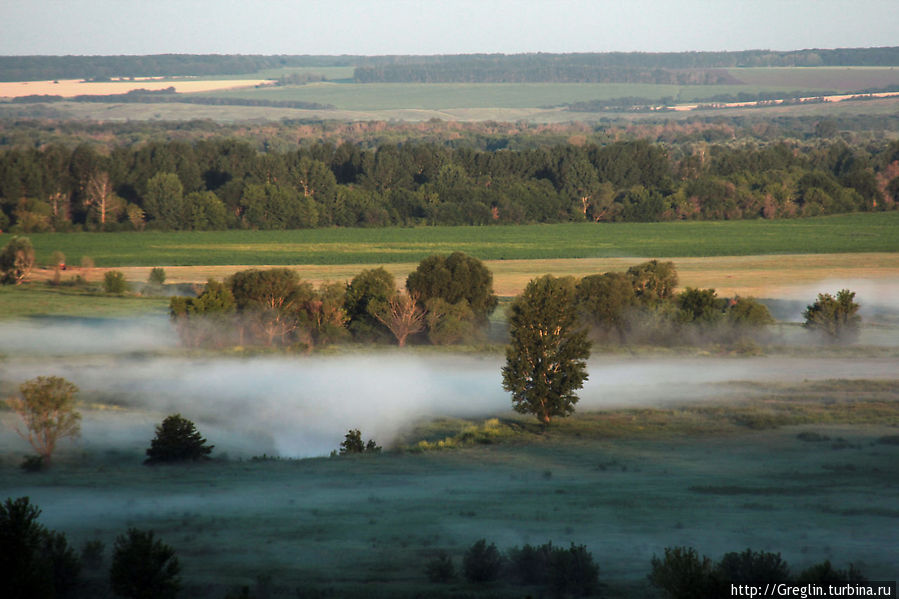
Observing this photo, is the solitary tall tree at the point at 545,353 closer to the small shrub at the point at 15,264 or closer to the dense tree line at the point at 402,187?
the small shrub at the point at 15,264

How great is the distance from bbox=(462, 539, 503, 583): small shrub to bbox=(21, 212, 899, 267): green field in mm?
68643

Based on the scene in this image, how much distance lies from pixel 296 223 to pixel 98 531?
89.9 m

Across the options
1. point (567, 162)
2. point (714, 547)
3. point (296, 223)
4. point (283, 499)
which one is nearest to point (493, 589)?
point (714, 547)

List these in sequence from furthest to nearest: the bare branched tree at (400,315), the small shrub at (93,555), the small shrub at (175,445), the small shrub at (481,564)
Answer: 1. the bare branched tree at (400,315)
2. the small shrub at (175,445)
3. the small shrub at (93,555)
4. the small shrub at (481,564)

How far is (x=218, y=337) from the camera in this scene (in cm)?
5050

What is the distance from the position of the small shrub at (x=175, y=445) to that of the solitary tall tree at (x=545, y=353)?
10667 millimetres

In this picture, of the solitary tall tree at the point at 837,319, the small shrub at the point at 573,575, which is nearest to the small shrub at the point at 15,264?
the solitary tall tree at the point at 837,319

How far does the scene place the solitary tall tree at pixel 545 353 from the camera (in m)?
33.8

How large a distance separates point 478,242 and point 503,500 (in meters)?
74.5

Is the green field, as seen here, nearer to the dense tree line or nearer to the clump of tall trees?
the dense tree line

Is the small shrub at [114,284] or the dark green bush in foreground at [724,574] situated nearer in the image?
the dark green bush in foreground at [724,574]

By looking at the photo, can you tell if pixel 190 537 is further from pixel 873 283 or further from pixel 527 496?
pixel 873 283

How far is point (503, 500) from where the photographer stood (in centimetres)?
2202

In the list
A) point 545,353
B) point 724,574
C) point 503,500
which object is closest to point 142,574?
point 724,574
